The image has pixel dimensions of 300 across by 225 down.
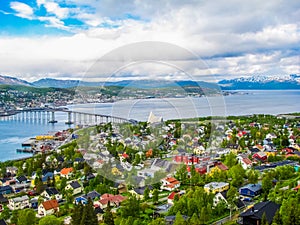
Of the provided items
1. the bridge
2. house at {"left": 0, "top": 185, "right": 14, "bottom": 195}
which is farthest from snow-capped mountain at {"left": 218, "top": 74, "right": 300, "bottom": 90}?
house at {"left": 0, "top": 185, "right": 14, "bottom": 195}

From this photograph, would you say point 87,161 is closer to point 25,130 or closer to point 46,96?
point 25,130

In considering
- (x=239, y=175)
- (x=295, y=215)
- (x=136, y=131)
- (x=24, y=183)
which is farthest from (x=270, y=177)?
(x=136, y=131)

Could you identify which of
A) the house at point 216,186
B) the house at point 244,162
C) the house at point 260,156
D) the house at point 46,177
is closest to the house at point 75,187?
the house at point 46,177

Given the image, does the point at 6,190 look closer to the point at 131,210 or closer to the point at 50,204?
the point at 50,204

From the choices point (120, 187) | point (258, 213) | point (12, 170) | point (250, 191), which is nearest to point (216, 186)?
point (250, 191)

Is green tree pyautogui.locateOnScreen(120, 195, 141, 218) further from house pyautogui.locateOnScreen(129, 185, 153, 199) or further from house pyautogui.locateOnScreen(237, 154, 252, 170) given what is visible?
house pyautogui.locateOnScreen(237, 154, 252, 170)
